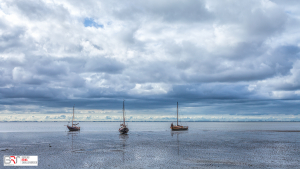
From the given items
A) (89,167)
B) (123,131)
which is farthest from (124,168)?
(123,131)

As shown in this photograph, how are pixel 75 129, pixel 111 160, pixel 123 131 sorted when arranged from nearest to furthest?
pixel 111 160
pixel 123 131
pixel 75 129

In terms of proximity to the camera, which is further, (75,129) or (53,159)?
(75,129)

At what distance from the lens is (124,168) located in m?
37.2

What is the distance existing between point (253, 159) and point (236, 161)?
463cm

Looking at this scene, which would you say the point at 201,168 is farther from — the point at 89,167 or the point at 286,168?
the point at 89,167

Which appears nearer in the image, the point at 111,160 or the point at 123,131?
the point at 111,160

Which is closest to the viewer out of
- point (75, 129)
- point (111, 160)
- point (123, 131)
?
point (111, 160)

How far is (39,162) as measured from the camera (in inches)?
1666

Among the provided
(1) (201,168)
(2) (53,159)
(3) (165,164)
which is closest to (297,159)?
(1) (201,168)

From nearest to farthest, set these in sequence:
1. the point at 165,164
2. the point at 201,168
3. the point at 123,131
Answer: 1. the point at 201,168
2. the point at 165,164
3. the point at 123,131

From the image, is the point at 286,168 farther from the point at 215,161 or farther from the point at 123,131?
the point at 123,131

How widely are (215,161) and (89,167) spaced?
21.1 m

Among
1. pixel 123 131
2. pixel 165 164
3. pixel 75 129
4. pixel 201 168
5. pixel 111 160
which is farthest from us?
pixel 75 129

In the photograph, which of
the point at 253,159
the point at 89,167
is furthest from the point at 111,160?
the point at 253,159
